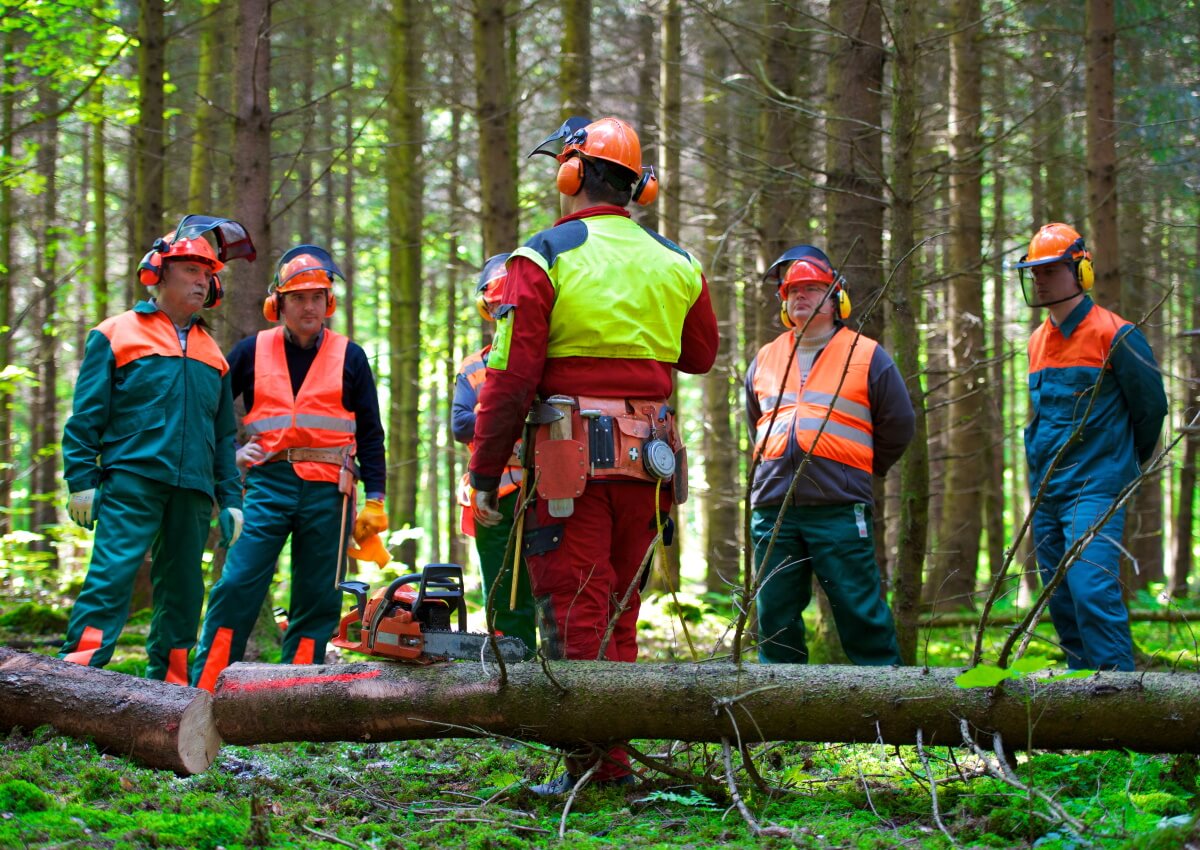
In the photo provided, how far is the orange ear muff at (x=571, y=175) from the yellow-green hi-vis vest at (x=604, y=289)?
0.51 feet

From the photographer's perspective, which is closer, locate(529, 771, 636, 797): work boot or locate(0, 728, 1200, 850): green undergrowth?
locate(0, 728, 1200, 850): green undergrowth

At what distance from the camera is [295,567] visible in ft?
19.0

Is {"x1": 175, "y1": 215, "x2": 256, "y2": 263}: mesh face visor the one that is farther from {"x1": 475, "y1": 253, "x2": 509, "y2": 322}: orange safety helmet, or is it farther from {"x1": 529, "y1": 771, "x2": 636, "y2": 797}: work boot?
{"x1": 529, "y1": 771, "x2": 636, "y2": 797}: work boot

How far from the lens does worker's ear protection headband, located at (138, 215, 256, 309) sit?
5418 mm

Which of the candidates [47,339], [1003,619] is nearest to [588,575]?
[1003,619]

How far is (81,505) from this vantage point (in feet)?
16.4

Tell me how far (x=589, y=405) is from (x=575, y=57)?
6.59 metres

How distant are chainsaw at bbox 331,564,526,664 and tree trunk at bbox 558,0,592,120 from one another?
21.9ft

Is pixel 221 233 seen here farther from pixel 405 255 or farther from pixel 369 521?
pixel 405 255

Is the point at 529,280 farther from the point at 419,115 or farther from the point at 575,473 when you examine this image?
the point at 419,115

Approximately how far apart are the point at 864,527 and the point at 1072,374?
146 centimetres

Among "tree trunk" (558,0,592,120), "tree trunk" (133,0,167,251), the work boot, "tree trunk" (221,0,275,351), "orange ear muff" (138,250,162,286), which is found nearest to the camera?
the work boot

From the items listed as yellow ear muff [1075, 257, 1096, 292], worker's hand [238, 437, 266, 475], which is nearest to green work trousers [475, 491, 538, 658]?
worker's hand [238, 437, 266, 475]

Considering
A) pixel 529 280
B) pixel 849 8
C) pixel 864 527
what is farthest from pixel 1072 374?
pixel 529 280
